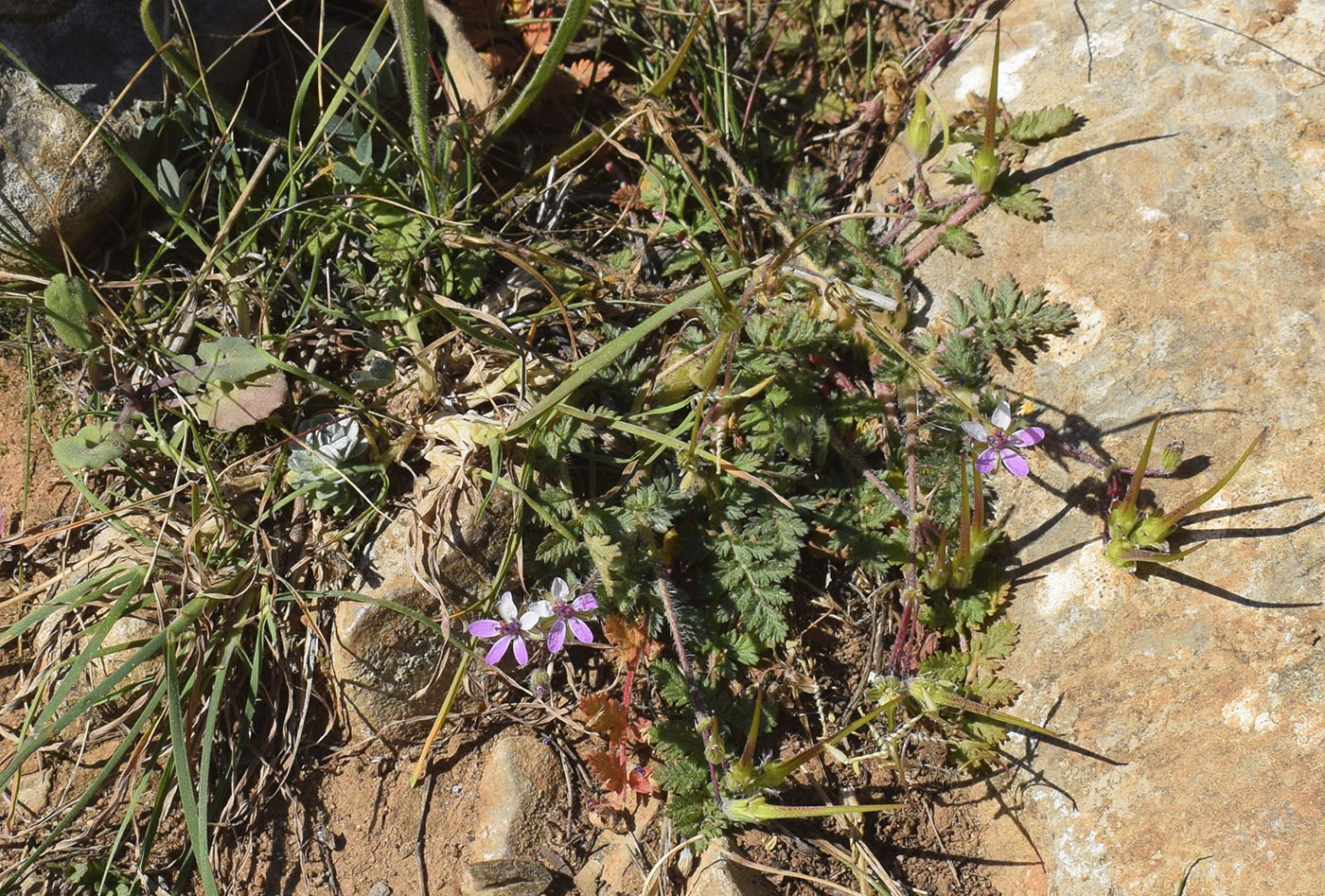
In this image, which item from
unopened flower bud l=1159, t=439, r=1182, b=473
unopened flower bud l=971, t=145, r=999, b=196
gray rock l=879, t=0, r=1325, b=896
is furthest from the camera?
unopened flower bud l=971, t=145, r=999, b=196

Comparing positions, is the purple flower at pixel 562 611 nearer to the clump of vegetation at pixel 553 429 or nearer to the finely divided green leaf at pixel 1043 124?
the clump of vegetation at pixel 553 429

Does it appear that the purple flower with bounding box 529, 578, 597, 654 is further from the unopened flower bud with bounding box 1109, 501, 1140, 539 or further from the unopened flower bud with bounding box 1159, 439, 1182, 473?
the unopened flower bud with bounding box 1159, 439, 1182, 473

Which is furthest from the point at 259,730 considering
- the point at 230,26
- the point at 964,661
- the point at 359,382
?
the point at 230,26

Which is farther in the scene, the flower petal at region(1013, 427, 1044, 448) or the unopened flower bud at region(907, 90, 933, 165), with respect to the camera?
the unopened flower bud at region(907, 90, 933, 165)

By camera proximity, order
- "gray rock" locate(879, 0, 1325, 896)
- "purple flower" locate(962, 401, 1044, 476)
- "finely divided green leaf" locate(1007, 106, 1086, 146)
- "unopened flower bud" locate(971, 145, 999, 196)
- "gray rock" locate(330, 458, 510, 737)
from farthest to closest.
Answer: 1. "finely divided green leaf" locate(1007, 106, 1086, 146)
2. "unopened flower bud" locate(971, 145, 999, 196)
3. "gray rock" locate(330, 458, 510, 737)
4. "purple flower" locate(962, 401, 1044, 476)
5. "gray rock" locate(879, 0, 1325, 896)

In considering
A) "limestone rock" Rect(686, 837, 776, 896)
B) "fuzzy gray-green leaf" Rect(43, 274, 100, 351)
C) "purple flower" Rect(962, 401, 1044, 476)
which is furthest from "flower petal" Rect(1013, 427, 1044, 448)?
"fuzzy gray-green leaf" Rect(43, 274, 100, 351)

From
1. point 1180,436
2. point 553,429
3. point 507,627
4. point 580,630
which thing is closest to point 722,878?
point 580,630

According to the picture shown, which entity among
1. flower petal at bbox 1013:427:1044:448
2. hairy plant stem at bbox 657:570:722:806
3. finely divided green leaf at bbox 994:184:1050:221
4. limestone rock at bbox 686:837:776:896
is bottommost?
limestone rock at bbox 686:837:776:896

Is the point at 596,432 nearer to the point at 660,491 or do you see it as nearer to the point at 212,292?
the point at 660,491

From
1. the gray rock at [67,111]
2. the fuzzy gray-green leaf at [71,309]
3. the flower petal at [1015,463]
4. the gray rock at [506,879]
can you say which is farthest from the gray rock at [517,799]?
the gray rock at [67,111]
